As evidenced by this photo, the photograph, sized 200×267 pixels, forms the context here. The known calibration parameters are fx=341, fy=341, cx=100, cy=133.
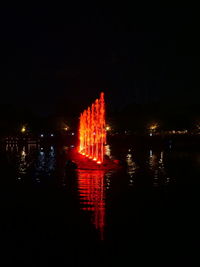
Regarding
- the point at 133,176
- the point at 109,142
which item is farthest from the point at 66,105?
the point at 133,176

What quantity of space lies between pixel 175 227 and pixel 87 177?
8802mm

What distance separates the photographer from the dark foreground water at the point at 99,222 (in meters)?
6.18

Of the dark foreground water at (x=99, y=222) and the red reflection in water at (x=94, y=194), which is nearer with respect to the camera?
the dark foreground water at (x=99, y=222)

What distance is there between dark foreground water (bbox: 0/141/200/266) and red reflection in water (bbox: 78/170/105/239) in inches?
1.0

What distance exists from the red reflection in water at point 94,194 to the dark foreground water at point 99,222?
0.03 m

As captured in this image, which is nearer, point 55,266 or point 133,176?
point 55,266

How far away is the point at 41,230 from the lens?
7.76 m

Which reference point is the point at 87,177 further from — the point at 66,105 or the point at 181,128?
the point at 66,105

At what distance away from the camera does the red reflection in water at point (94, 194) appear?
28.6 ft

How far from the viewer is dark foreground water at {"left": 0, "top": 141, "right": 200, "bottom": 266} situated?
6.18 metres

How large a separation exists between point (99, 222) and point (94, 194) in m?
3.75

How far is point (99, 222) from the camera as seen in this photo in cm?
835

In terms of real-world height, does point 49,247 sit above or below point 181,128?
below

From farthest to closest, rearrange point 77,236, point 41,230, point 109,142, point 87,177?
1. point 109,142
2. point 87,177
3. point 41,230
4. point 77,236
